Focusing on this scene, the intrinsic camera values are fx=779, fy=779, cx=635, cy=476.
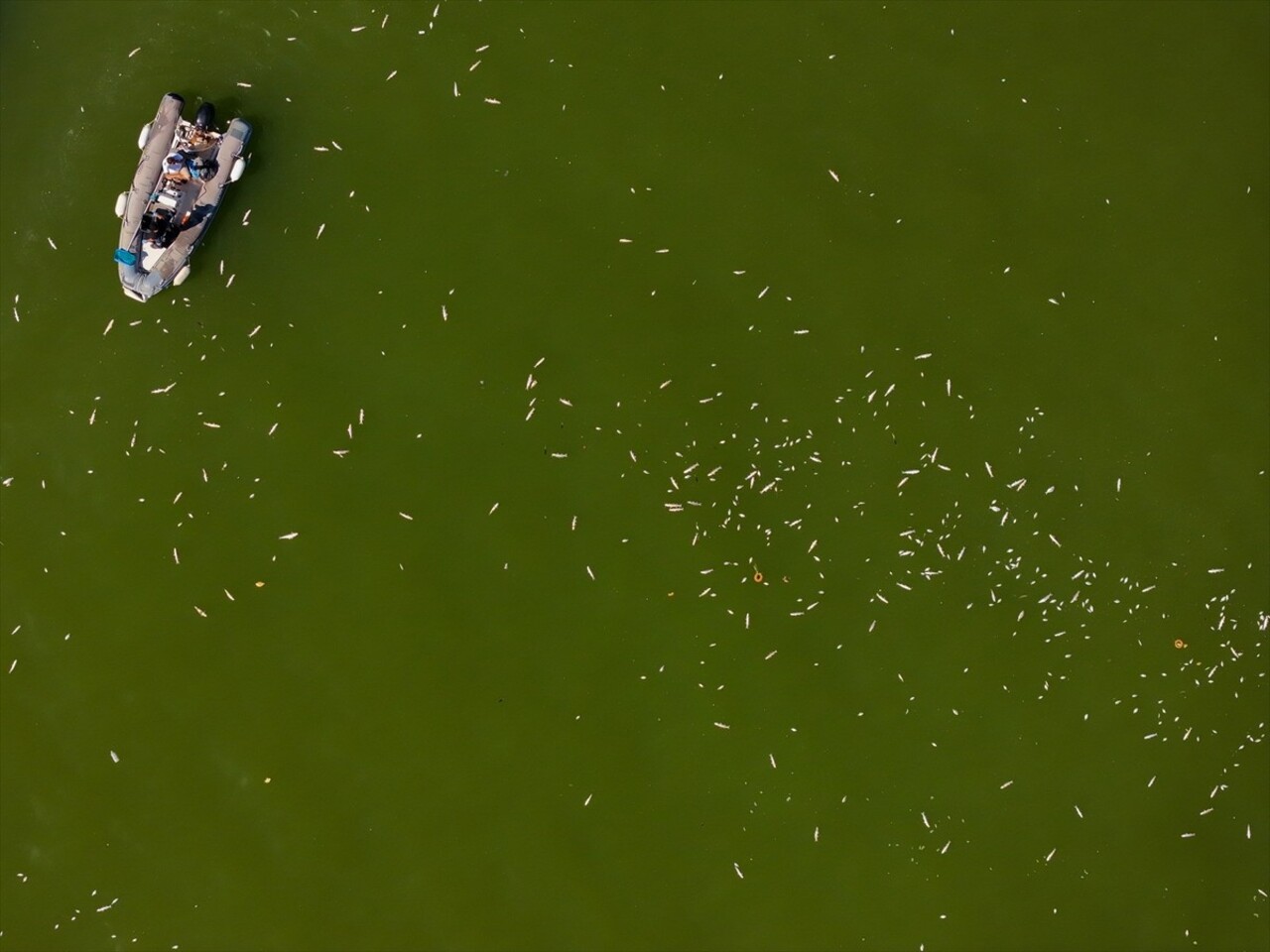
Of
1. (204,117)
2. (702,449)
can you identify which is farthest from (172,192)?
Answer: (702,449)

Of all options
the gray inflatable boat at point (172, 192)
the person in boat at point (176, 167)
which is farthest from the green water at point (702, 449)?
the person in boat at point (176, 167)

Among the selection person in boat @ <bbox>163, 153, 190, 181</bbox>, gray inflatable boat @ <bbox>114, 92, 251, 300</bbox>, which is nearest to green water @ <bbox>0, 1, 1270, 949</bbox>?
gray inflatable boat @ <bbox>114, 92, 251, 300</bbox>

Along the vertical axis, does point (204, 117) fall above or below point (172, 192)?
above

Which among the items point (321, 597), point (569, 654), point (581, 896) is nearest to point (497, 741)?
point (569, 654)

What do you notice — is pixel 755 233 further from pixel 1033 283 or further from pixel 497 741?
pixel 497 741

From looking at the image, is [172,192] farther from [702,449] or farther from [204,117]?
[702,449]
